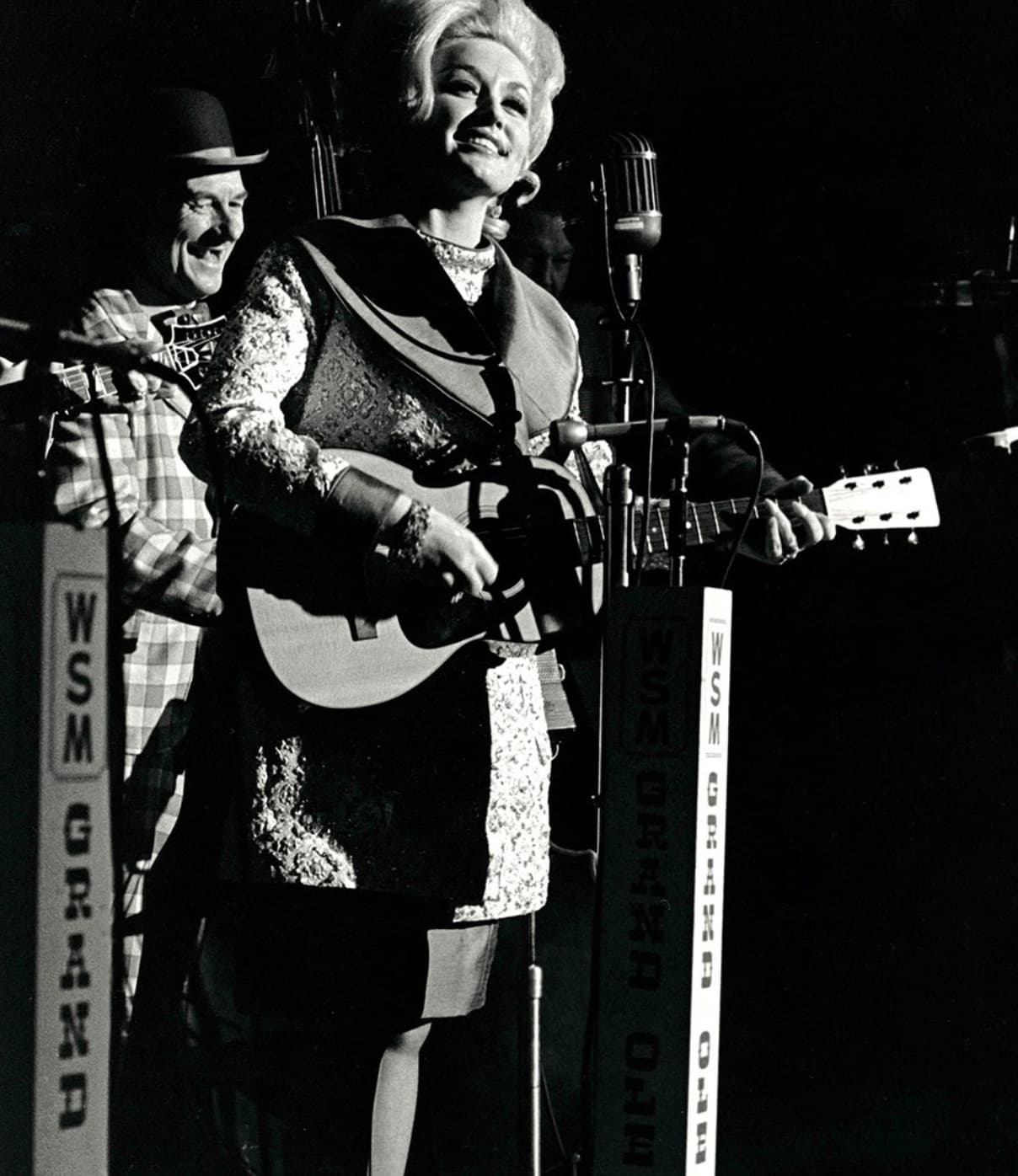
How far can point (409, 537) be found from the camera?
169 centimetres

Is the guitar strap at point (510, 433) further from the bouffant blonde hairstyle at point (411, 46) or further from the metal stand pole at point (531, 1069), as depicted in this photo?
the metal stand pole at point (531, 1069)

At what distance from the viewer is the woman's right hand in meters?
1.69

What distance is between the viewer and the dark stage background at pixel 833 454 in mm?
2412

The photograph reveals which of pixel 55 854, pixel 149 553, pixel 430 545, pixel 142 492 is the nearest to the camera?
pixel 55 854

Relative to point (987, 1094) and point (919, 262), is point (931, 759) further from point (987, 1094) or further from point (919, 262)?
point (919, 262)

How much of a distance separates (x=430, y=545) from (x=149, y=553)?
2.16 ft

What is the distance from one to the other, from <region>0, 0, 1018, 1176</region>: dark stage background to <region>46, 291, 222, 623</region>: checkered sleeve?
Result: 0.18 m

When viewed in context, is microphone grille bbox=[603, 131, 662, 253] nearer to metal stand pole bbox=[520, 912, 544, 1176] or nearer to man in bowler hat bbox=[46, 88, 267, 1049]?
man in bowler hat bbox=[46, 88, 267, 1049]

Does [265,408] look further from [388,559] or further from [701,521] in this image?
[701,521]

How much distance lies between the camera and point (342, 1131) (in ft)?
5.92

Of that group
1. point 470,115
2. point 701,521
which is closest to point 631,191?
point 470,115

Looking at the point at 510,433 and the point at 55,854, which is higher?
the point at 510,433

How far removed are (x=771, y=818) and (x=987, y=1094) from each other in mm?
539

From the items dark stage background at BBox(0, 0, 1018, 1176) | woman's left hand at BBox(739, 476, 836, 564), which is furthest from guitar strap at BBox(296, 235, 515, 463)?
dark stage background at BBox(0, 0, 1018, 1176)
